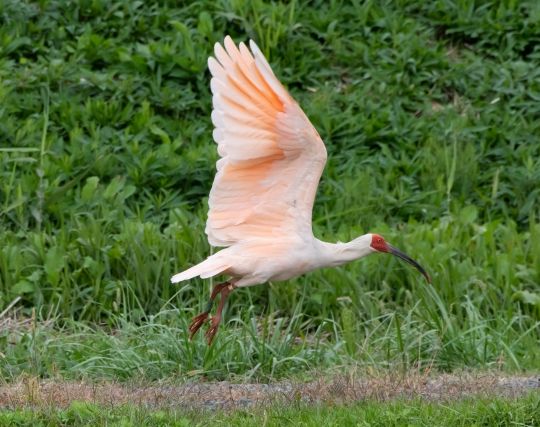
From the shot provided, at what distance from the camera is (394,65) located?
12.8 meters

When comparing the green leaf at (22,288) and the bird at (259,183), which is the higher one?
the bird at (259,183)

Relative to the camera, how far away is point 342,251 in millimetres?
8445

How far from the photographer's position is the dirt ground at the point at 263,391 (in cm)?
716

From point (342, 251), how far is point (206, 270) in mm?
899

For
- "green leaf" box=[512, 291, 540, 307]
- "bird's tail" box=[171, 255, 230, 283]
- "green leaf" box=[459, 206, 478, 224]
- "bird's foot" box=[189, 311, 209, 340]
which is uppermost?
"bird's tail" box=[171, 255, 230, 283]

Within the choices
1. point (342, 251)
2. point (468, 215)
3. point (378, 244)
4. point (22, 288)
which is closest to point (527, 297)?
point (468, 215)

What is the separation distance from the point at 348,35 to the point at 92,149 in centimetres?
305

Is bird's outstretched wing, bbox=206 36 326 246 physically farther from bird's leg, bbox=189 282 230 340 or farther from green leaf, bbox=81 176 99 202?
green leaf, bbox=81 176 99 202

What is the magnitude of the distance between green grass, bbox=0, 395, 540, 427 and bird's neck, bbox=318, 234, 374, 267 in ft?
5.53

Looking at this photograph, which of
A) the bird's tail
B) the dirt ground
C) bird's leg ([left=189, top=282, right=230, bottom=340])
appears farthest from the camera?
bird's leg ([left=189, top=282, right=230, bottom=340])

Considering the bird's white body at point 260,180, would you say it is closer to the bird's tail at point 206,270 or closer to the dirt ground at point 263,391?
the bird's tail at point 206,270

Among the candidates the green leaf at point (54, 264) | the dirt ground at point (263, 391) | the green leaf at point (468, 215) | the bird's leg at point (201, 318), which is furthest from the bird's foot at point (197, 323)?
the green leaf at point (468, 215)

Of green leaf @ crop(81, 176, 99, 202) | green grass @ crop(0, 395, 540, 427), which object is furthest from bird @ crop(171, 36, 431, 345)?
green leaf @ crop(81, 176, 99, 202)

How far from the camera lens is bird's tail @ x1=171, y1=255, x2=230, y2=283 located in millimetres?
7977
